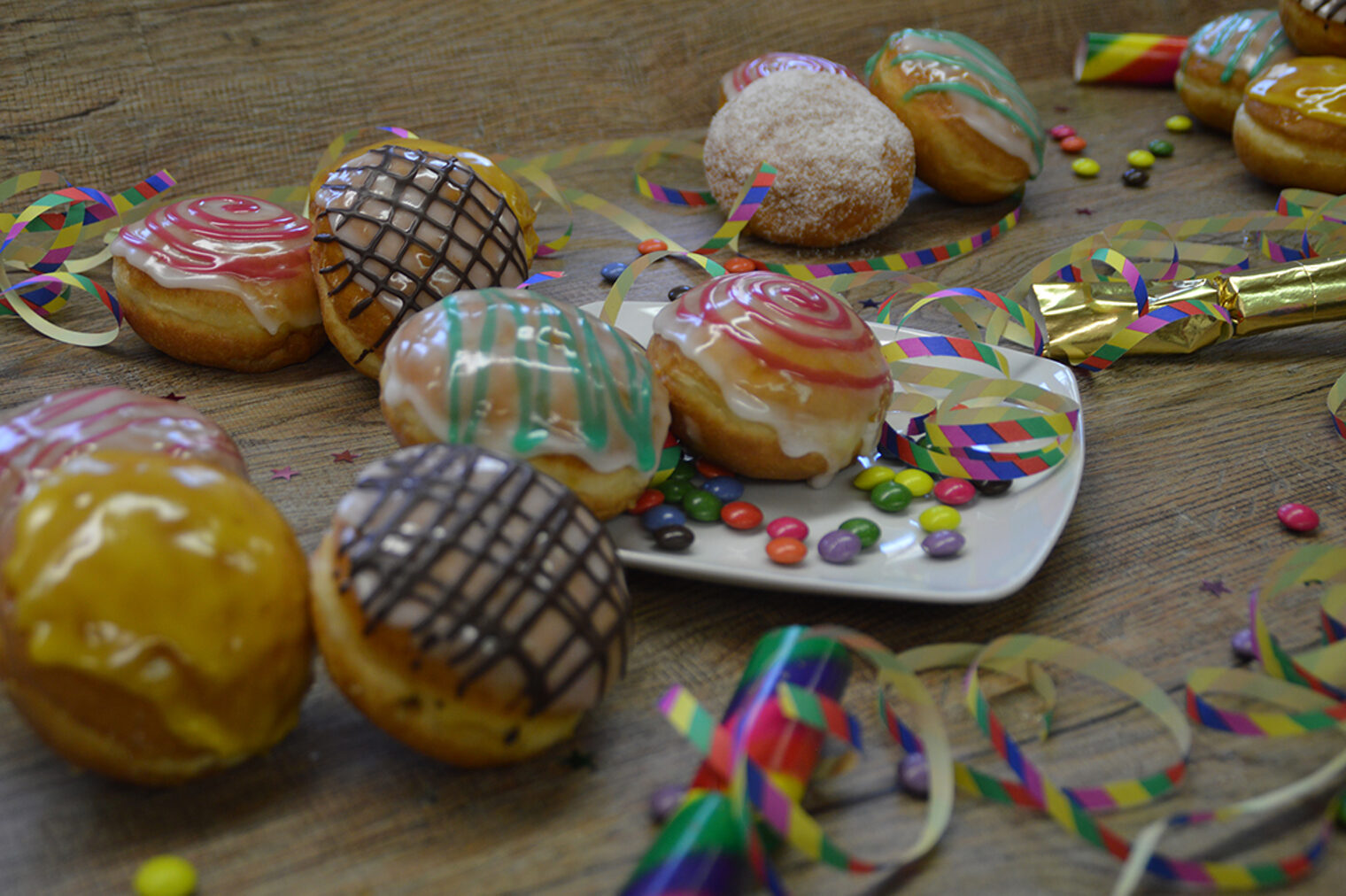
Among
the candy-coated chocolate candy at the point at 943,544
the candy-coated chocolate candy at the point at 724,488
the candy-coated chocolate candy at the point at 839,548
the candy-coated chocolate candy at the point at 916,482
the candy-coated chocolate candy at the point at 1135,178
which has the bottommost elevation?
the candy-coated chocolate candy at the point at 1135,178

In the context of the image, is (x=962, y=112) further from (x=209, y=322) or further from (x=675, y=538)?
(x=209, y=322)

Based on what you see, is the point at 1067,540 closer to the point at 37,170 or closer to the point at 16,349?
the point at 16,349

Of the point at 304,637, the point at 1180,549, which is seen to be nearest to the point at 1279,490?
the point at 1180,549

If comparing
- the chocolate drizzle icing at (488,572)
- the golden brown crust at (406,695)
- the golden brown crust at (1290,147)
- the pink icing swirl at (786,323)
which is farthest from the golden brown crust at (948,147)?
the golden brown crust at (406,695)

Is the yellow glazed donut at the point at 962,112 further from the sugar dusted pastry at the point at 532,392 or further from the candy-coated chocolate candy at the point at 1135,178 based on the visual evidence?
the sugar dusted pastry at the point at 532,392

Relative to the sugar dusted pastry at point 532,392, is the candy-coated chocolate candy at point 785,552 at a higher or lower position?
lower

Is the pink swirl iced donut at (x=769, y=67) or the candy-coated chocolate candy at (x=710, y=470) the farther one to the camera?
the pink swirl iced donut at (x=769, y=67)
